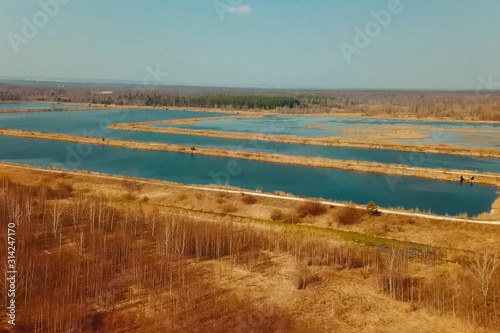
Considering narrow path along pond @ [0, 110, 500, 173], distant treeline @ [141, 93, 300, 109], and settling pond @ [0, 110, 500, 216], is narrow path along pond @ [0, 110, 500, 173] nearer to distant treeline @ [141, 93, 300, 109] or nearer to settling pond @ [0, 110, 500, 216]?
settling pond @ [0, 110, 500, 216]

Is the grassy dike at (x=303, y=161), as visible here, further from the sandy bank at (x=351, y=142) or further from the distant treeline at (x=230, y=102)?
the distant treeline at (x=230, y=102)

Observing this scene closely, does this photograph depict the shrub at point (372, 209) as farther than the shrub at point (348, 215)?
Yes

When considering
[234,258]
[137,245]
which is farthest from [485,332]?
[137,245]

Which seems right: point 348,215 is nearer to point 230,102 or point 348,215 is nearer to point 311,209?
point 311,209

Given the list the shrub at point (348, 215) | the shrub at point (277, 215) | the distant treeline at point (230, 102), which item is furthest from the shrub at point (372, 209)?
the distant treeline at point (230, 102)

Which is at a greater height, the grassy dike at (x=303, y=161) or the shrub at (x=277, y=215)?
the grassy dike at (x=303, y=161)

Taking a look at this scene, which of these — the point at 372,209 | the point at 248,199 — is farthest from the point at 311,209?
the point at 248,199
